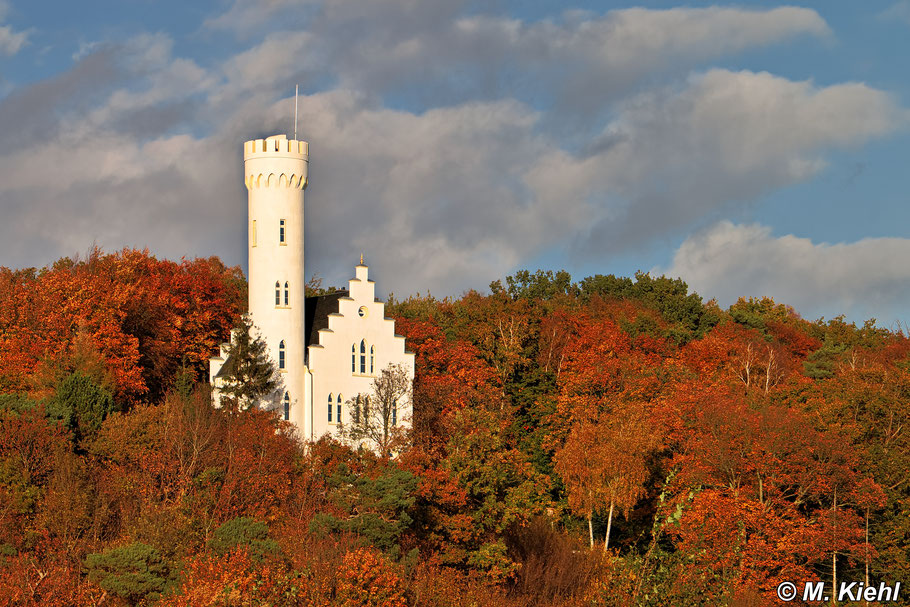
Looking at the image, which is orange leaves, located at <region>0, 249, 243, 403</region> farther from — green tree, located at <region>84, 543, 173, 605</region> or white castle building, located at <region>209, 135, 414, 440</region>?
green tree, located at <region>84, 543, 173, 605</region>

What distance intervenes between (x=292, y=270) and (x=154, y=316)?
9335 mm

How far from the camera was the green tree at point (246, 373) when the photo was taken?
5672cm

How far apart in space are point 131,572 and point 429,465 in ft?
51.6

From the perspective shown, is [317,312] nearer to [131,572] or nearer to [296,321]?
[296,321]

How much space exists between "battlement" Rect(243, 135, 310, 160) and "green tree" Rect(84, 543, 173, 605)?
24.6 metres

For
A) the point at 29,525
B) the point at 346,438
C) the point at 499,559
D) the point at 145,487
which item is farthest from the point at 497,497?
the point at 29,525

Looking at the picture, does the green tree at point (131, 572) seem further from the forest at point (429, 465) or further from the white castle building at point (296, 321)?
the white castle building at point (296, 321)

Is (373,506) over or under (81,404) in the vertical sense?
under

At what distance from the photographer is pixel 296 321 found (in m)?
60.0

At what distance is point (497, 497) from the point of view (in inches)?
2074

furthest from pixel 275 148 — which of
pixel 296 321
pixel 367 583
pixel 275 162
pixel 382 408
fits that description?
pixel 367 583

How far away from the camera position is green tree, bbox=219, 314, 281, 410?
186 ft

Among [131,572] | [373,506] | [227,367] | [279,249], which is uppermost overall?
[279,249]

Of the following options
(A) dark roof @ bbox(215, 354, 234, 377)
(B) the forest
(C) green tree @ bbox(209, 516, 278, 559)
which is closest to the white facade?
(B) the forest
